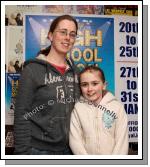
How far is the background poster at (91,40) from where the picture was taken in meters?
1.50

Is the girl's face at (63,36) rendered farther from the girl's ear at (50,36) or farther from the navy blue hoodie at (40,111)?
the navy blue hoodie at (40,111)

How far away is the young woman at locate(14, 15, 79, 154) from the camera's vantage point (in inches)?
57.3

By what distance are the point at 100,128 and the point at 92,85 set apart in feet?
0.73

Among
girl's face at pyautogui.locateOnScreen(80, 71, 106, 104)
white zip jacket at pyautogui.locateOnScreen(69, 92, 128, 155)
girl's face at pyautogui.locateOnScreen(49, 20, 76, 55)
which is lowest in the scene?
white zip jacket at pyautogui.locateOnScreen(69, 92, 128, 155)

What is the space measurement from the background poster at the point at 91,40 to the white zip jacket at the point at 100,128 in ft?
0.37

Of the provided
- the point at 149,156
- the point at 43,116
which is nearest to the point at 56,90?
the point at 43,116

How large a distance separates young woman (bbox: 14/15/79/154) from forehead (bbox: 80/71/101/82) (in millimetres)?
55

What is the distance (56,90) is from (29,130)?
243 millimetres

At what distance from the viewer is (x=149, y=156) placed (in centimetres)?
150

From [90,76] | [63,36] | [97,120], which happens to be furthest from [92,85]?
[63,36]

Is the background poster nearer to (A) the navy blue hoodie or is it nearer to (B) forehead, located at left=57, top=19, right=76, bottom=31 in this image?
(B) forehead, located at left=57, top=19, right=76, bottom=31

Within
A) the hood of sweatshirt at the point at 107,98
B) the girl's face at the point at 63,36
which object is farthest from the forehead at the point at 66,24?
the hood of sweatshirt at the point at 107,98

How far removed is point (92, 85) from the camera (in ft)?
4.87

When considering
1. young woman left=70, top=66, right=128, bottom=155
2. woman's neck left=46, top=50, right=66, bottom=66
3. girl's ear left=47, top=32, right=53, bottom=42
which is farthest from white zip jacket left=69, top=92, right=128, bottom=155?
girl's ear left=47, top=32, right=53, bottom=42
